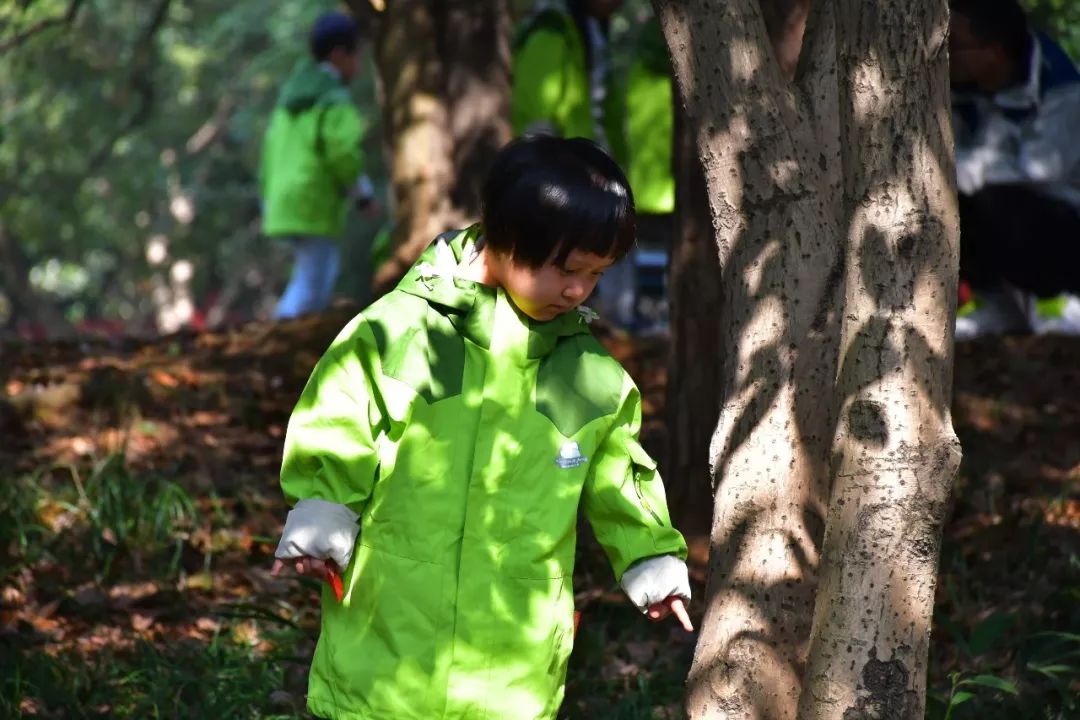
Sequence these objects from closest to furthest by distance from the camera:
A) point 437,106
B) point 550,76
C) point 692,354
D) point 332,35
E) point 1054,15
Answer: point 692,354 → point 437,106 → point 1054,15 → point 550,76 → point 332,35

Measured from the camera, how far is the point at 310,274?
937cm

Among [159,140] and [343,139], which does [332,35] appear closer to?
[343,139]

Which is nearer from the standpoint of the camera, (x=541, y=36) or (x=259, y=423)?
(x=259, y=423)

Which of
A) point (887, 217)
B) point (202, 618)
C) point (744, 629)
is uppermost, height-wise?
point (887, 217)

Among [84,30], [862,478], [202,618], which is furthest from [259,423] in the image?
[84,30]

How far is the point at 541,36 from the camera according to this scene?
27.6ft

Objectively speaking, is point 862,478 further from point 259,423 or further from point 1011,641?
point 259,423

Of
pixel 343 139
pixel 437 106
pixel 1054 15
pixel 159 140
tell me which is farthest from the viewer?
pixel 159 140

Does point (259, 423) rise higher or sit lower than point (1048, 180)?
lower

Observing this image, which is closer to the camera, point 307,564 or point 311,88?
point 307,564

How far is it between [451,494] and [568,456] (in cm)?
25

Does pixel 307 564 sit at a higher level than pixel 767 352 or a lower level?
lower

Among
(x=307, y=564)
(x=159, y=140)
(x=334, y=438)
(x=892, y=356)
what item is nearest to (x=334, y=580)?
(x=307, y=564)

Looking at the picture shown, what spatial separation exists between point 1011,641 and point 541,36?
4955 mm
